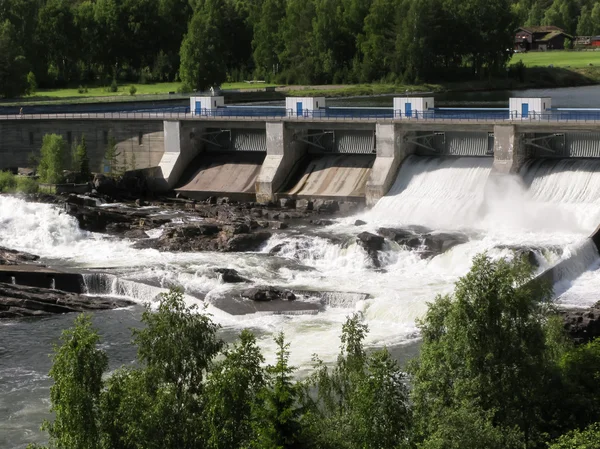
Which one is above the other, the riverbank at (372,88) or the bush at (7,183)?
the riverbank at (372,88)

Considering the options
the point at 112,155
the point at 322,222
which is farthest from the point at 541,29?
the point at 322,222

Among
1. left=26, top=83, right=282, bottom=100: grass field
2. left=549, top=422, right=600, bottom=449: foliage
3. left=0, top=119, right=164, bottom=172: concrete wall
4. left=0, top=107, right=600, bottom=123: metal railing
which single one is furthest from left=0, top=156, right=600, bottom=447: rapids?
left=26, top=83, right=282, bottom=100: grass field

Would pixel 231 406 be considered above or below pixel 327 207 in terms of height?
below

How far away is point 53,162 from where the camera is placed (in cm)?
7175

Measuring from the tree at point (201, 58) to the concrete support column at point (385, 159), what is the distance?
175 feet

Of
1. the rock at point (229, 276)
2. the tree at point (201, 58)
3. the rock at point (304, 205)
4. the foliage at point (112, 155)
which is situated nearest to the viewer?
the rock at point (229, 276)

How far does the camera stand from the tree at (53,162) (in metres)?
71.7

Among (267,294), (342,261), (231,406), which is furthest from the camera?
(342,261)

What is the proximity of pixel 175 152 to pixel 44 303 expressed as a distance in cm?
2700

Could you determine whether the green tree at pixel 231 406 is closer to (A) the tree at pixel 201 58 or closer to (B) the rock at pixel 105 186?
(B) the rock at pixel 105 186

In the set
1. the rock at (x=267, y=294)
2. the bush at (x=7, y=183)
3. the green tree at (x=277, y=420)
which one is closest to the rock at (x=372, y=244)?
the rock at (x=267, y=294)

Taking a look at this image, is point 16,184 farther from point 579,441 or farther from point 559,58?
point 559,58

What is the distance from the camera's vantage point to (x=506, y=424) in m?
27.6

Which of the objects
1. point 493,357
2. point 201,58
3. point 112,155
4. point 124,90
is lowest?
point 493,357
